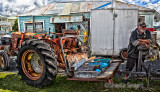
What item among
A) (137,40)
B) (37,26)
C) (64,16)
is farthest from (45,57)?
(37,26)

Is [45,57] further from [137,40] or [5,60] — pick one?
[5,60]

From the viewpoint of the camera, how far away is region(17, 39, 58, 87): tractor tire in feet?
12.6

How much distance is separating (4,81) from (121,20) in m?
6.73

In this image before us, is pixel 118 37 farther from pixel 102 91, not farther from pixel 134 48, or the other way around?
pixel 102 91

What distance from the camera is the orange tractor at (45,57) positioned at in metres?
3.85

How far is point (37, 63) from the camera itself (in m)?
4.58

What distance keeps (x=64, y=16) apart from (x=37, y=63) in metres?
9.68

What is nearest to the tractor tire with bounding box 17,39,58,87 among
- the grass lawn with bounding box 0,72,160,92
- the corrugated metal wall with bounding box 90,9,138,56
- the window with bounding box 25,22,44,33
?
the grass lawn with bounding box 0,72,160,92

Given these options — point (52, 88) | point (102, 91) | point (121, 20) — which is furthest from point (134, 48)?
point (121, 20)

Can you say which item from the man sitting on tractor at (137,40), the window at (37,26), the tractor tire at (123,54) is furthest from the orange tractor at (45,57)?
the window at (37,26)

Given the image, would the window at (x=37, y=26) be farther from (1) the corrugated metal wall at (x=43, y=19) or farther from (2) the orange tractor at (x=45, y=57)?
(2) the orange tractor at (x=45, y=57)

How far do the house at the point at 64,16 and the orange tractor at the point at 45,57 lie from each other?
831cm

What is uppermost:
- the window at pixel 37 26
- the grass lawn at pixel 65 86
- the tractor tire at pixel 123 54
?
the window at pixel 37 26

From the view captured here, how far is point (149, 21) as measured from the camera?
13.1 metres
